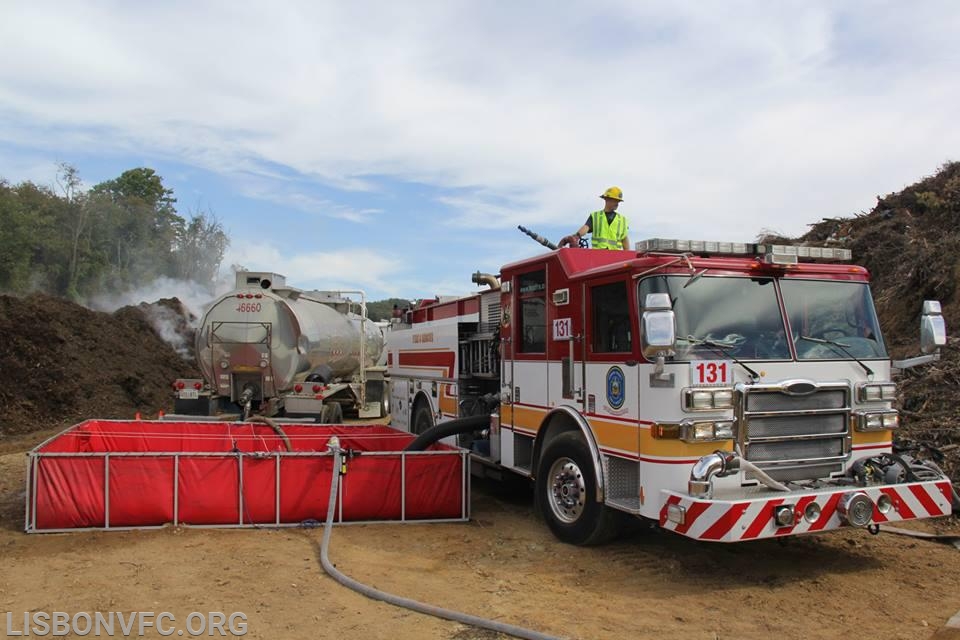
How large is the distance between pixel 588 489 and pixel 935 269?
9.07m

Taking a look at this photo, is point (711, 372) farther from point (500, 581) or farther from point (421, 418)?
point (421, 418)

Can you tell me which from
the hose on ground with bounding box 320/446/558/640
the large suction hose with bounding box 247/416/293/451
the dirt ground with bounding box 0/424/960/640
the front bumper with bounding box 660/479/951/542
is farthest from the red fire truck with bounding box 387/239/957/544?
the large suction hose with bounding box 247/416/293/451

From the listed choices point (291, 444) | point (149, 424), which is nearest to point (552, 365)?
point (291, 444)

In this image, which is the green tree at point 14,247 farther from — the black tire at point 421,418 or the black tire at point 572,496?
the black tire at point 572,496

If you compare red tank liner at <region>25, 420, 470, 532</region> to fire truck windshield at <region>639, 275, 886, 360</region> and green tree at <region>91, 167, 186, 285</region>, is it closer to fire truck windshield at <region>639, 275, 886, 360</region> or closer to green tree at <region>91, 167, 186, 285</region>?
fire truck windshield at <region>639, 275, 886, 360</region>

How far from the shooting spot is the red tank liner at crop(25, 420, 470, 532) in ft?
23.7

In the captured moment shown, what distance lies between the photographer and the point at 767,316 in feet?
20.6

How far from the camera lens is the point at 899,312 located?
508 inches

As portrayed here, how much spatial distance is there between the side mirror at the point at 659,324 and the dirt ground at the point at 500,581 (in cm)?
190

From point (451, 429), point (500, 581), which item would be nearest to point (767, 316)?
point (500, 581)

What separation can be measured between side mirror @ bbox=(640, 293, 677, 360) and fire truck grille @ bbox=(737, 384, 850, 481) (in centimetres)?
86

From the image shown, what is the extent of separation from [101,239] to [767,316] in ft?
153

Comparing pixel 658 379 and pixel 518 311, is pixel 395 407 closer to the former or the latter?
pixel 518 311

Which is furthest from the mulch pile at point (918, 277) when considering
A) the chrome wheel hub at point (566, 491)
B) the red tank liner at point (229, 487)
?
the red tank liner at point (229, 487)
